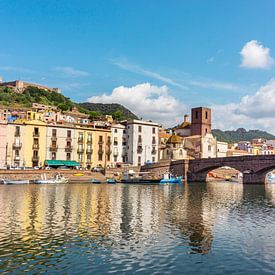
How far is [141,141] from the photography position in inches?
4109

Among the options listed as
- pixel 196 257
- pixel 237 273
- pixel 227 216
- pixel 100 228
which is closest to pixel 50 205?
pixel 100 228

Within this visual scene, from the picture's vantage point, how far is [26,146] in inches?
3420

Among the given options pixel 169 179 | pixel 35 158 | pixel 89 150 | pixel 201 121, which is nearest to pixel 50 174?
pixel 35 158

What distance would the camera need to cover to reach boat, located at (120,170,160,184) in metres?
88.4

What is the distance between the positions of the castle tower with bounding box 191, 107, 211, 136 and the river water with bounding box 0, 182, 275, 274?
94377 millimetres

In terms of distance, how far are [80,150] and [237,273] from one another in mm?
79922

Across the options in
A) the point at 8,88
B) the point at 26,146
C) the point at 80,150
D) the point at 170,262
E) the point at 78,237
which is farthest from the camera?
the point at 8,88

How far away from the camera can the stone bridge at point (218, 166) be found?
83312 millimetres

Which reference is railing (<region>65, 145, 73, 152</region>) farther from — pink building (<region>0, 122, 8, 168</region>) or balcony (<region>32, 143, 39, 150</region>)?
pink building (<region>0, 122, 8, 168</region>)

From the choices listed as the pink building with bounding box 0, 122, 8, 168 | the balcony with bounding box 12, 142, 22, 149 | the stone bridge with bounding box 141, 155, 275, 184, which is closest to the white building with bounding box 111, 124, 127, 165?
the stone bridge with bounding box 141, 155, 275, 184

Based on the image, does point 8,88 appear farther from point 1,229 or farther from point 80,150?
point 1,229

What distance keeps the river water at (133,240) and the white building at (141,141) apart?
211ft

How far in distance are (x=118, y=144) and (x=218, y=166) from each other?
27.8 m

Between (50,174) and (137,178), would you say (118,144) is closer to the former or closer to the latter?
(137,178)
